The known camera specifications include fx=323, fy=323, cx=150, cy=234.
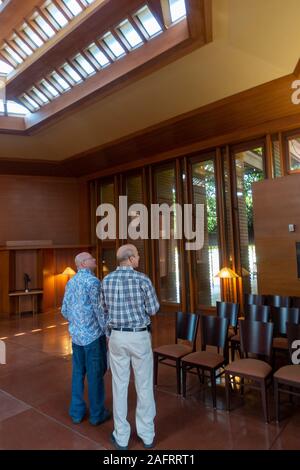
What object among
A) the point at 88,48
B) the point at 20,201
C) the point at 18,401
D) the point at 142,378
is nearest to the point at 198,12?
the point at 88,48

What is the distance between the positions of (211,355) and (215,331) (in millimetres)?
301

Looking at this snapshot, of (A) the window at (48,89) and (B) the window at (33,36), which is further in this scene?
(A) the window at (48,89)

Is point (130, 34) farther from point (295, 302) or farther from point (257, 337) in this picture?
point (295, 302)

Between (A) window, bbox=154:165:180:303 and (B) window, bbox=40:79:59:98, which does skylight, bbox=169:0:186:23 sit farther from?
(A) window, bbox=154:165:180:303

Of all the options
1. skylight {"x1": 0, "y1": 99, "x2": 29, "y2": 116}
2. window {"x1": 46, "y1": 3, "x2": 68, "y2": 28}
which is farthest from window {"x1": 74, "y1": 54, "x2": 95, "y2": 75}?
skylight {"x1": 0, "y1": 99, "x2": 29, "y2": 116}

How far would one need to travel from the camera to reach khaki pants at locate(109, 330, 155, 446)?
2365 millimetres

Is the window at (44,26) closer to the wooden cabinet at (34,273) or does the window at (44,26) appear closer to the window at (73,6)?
the window at (73,6)

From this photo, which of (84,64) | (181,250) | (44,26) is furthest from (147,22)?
(181,250)

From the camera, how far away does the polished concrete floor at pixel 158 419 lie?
2.54m

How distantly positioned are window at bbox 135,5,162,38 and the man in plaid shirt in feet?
12.4

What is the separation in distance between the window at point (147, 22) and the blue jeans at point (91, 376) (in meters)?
4.19

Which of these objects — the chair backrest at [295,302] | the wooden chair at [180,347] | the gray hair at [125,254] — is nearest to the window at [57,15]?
the gray hair at [125,254]

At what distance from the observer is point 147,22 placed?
178 inches

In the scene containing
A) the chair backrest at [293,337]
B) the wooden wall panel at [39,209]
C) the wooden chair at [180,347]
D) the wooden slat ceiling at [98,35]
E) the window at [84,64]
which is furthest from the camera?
the wooden wall panel at [39,209]
